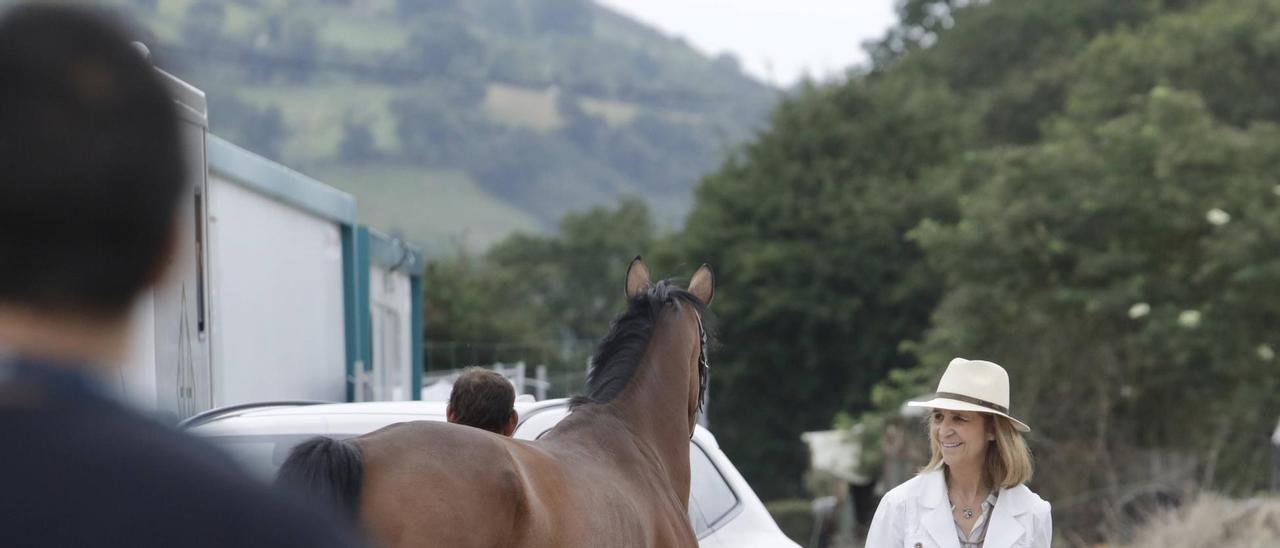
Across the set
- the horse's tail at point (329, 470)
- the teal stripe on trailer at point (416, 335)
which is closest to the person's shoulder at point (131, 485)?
the horse's tail at point (329, 470)

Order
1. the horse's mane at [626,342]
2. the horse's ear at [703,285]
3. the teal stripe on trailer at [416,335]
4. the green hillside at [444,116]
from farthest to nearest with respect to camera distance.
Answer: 1. the green hillside at [444,116]
2. the teal stripe on trailer at [416,335]
3. the horse's ear at [703,285]
4. the horse's mane at [626,342]

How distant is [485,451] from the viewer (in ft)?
12.8

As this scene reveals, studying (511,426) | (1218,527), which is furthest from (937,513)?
(1218,527)

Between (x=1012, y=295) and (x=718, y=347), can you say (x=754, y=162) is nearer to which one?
(x=1012, y=295)

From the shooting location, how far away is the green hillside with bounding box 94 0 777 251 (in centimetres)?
13500

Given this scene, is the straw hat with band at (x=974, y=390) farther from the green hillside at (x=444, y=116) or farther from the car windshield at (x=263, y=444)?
the green hillside at (x=444, y=116)

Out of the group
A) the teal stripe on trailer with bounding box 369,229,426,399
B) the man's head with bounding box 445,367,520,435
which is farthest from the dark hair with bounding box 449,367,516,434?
the teal stripe on trailer with bounding box 369,229,426,399

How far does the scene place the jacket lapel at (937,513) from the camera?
4.85 metres

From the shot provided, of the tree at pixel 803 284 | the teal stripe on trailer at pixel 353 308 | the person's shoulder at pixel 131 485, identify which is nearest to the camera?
the person's shoulder at pixel 131 485

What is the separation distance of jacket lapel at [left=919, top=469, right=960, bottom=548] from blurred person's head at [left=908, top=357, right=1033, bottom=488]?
0.30 ft

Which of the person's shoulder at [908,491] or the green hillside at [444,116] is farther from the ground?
the green hillside at [444,116]

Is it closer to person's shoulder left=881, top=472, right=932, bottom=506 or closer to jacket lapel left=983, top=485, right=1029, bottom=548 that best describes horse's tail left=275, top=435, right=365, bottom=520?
person's shoulder left=881, top=472, right=932, bottom=506

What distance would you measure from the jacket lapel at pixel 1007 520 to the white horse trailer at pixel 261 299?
8.37ft

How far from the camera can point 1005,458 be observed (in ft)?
16.3
